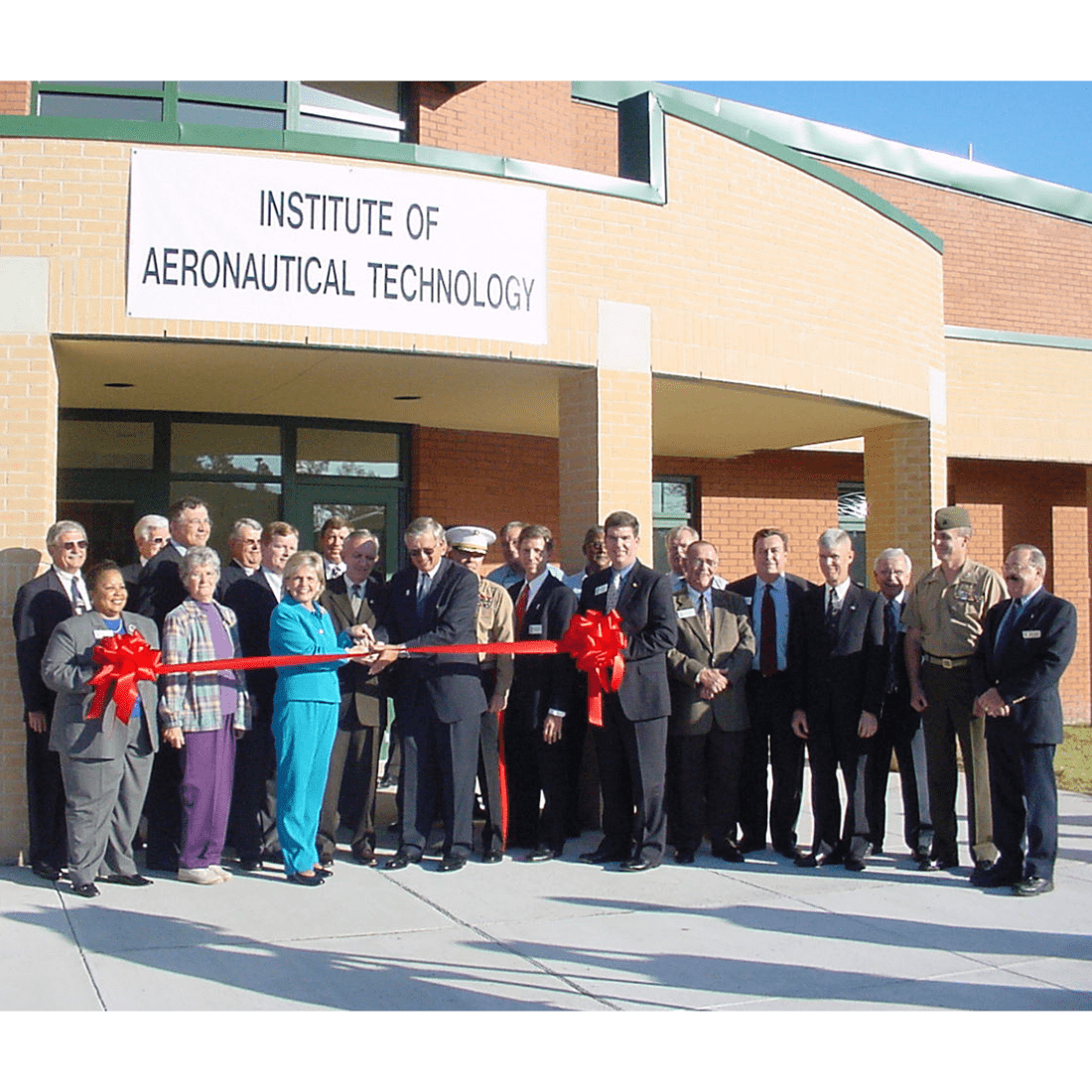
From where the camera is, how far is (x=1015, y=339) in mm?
13828

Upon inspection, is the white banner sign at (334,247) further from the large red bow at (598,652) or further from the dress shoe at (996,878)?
the dress shoe at (996,878)

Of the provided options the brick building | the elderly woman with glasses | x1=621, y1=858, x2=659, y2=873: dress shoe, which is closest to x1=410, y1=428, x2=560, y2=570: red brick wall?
the brick building

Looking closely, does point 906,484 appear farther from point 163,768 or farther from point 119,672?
point 119,672

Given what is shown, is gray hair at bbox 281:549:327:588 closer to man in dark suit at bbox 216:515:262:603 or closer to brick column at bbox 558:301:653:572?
man in dark suit at bbox 216:515:262:603

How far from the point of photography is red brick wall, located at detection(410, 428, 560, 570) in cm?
1170

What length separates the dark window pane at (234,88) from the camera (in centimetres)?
984

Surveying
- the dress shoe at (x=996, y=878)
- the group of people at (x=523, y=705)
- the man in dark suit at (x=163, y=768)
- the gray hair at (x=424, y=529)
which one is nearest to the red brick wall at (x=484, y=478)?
the group of people at (x=523, y=705)

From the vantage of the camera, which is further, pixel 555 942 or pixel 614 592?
pixel 614 592

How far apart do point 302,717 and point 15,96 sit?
642cm

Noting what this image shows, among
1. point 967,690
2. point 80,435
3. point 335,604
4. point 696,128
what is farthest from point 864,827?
point 80,435

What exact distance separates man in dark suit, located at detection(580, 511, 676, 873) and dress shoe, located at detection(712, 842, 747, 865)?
0.38 m

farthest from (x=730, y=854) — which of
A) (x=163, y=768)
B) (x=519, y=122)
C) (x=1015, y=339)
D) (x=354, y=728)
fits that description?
(x=1015, y=339)

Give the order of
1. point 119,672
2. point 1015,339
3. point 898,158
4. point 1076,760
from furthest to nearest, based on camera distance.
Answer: point 898,158
point 1015,339
point 1076,760
point 119,672
